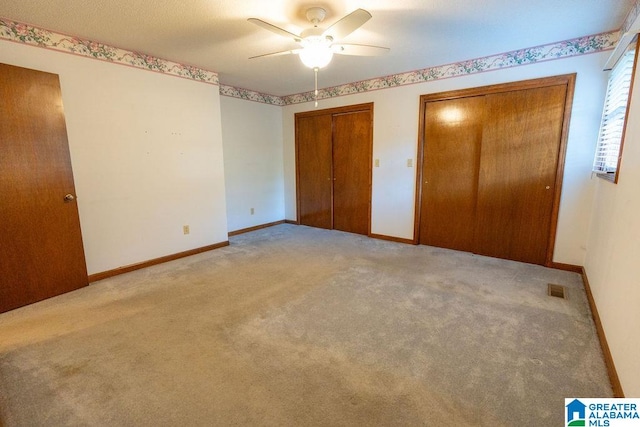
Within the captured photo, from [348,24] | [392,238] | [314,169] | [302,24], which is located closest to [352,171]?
[314,169]

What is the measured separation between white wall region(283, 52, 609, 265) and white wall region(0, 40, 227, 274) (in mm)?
1947

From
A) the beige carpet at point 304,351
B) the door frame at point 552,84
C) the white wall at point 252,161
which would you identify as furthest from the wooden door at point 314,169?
the beige carpet at point 304,351

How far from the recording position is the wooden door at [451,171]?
12.0 ft

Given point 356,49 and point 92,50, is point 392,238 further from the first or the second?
point 92,50

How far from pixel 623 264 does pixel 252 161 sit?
14.8 ft

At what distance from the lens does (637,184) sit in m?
1.68

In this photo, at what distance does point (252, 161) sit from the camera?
5.00 m

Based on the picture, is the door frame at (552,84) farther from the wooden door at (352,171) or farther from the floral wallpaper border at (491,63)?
the wooden door at (352,171)

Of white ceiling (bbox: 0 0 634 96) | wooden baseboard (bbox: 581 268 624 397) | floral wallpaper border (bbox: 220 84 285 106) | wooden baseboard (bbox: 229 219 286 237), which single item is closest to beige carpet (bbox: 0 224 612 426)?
wooden baseboard (bbox: 581 268 624 397)

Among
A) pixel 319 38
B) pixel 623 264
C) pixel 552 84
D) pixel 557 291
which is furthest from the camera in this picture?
pixel 552 84

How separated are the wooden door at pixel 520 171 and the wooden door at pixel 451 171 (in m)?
0.13

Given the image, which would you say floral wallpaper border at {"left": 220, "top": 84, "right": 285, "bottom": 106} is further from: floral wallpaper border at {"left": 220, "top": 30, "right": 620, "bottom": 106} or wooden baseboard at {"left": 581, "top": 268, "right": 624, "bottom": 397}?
wooden baseboard at {"left": 581, "top": 268, "right": 624, "bottom": 397}

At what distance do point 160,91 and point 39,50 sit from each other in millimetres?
1010

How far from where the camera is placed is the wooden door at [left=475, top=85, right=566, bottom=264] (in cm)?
317
